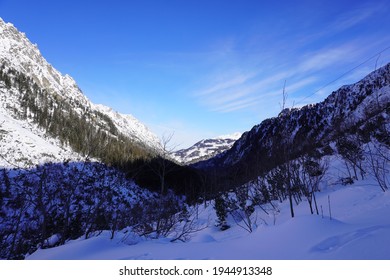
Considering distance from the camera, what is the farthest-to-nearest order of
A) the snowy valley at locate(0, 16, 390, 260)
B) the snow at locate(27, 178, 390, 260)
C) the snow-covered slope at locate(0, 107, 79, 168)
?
1. the snow-covered slope at locate(0, 107, 79, 168)
2. the snowy valley at locate(0, 16, 390, 260)
3. the snow at locate(27, 178, 390, 260)

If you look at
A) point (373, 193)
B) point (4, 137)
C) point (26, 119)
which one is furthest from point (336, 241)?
point (26, 119)

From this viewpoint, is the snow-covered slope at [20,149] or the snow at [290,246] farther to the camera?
the snow-covered slope at [20,149]

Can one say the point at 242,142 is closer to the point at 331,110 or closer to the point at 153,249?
the point at 331,110

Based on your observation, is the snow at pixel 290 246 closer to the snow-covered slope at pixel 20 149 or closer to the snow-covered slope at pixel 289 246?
the snow-covered slope at pixel 289 246

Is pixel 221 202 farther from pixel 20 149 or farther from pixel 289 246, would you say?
pixel 20 149

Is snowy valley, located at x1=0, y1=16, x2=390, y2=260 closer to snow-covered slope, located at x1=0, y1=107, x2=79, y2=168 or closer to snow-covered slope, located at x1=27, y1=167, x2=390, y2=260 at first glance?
snow-covered slope, located at x1=27, y1=167, x2=390, y2=260

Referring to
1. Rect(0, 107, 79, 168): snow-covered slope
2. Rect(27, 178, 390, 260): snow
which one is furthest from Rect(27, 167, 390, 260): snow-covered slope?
Rect(0, 107, 79, 168): snow-covered slope

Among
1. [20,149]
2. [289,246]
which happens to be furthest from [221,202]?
[20,149]

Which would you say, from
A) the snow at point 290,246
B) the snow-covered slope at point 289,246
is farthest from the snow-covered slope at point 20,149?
the snow at point 290,246

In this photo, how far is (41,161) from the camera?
156 ft

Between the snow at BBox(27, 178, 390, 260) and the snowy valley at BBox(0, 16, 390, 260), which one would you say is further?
the snowy valley at BBox(0, 16, 390, 260)

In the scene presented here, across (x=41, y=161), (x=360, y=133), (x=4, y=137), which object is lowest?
(x=360, y=133)

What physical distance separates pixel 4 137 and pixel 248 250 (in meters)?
56.0

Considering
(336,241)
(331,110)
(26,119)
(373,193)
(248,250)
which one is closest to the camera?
(336,241)
